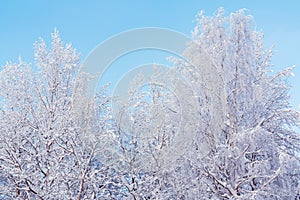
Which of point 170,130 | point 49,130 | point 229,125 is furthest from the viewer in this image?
point 170,130

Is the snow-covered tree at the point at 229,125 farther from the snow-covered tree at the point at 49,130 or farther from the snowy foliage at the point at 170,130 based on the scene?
the snow-covered tree at the point at 49,130

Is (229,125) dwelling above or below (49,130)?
below

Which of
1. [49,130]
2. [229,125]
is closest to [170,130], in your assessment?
[229,125]

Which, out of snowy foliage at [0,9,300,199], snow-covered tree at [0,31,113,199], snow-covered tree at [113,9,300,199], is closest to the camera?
snow-covered tree at [113,9,300,199]

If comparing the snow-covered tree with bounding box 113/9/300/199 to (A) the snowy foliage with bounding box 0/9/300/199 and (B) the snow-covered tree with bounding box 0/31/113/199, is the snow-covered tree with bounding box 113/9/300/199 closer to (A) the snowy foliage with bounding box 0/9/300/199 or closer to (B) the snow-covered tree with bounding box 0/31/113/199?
(A) the snowy foliage with bounding box 0/9/300/199

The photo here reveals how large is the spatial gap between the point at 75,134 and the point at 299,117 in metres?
5.32

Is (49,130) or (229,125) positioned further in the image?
(49,130)

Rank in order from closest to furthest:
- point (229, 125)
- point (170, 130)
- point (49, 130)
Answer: point (229, 125)
point (49, 130)
point (170, 130)

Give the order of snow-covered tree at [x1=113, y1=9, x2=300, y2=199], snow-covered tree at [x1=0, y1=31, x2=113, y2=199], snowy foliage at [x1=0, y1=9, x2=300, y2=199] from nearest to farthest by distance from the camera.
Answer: snow-covered tree at [x1=113, y1=9, x2=300, y2=199]
snowy foliage at [x1=0, y1=9, x2=300, y2=199]
snow-covered tree at [x1=0, y1=31, x2=113, y2=199]

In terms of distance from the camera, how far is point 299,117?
7613mm

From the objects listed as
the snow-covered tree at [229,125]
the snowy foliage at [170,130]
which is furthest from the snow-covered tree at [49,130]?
the snow-covered tree at [229,125]

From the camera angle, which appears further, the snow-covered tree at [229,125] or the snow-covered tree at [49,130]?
the snow-covered tree at [49,130]

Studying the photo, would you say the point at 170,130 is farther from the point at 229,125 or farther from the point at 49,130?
the point at 49,130

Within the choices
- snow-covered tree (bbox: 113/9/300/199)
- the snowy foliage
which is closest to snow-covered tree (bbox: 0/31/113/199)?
the snowy foliage
